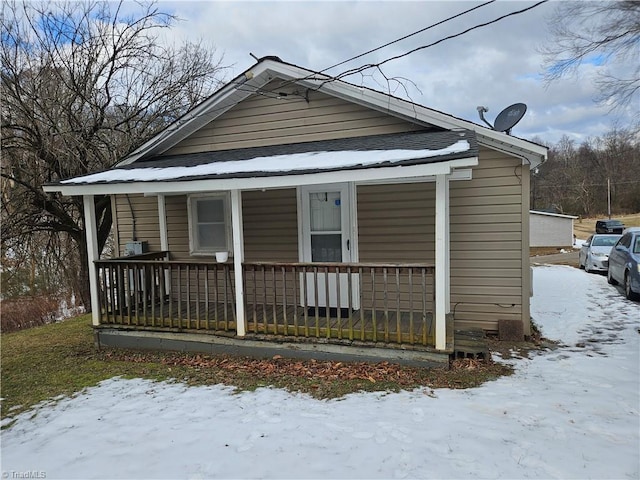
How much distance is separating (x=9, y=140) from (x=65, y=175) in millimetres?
1312

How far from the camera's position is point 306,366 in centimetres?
494

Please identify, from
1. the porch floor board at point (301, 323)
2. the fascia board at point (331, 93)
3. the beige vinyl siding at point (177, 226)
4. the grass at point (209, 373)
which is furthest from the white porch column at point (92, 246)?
the beige vinyl siding at point (177, 226)

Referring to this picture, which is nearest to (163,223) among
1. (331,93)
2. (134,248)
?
(134,248)

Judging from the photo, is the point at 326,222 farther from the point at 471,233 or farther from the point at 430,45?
the point at 430,45

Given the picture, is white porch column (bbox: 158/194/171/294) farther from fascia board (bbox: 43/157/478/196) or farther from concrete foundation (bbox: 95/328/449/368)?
fascia board (bbox: 43/157/478/196)

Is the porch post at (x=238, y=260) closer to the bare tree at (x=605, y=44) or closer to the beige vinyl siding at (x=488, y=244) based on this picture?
the beige vinyl siding at (x=488, y=244)

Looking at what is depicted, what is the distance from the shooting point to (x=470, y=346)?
507 cm

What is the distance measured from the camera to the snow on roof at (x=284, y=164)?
4.40 meters

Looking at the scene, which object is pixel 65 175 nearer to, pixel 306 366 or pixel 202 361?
pixel 202 361

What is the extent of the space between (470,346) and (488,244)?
63.0 inches

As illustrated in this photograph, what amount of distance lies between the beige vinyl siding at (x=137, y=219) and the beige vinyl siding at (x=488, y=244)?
228 inches

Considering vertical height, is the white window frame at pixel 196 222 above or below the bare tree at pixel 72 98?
below

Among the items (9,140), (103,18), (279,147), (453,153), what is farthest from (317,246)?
(103,18)

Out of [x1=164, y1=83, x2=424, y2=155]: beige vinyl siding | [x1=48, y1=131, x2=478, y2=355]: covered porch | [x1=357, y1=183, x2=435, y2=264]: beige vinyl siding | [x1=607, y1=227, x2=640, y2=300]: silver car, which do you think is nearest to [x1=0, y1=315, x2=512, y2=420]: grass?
[x1=48, y1=131, x2=478, y2=355]: covered porch
